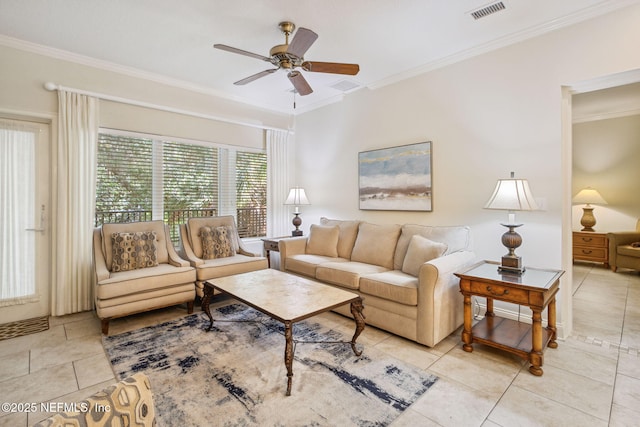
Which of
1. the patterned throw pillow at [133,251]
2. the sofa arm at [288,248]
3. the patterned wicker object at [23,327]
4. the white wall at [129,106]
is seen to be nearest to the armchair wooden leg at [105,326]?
the patterned throw pillow at [133,251]

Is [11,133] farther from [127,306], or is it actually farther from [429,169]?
[429,169]

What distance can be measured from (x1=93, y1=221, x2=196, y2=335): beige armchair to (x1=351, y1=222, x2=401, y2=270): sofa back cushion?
6.37 feet

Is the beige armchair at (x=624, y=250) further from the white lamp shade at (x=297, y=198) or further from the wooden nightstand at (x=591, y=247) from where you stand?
the white lamp shade at (x=297, y=198)

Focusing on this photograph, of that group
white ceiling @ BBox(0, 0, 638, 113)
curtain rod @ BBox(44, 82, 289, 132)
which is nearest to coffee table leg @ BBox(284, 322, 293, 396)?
white ceiling @ BBox(0, 0, 638, 113)

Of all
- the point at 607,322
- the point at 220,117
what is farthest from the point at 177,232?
the point at 607,322

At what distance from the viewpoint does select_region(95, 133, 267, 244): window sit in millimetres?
3770

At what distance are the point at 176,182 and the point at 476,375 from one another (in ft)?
13.3

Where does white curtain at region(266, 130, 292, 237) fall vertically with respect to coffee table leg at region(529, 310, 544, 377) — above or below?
above

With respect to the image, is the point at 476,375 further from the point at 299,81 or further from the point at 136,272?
the point at 136,272

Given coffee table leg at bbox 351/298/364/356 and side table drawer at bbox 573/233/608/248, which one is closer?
coffee table leg at bbox 351/298/364/356

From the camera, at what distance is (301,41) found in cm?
233

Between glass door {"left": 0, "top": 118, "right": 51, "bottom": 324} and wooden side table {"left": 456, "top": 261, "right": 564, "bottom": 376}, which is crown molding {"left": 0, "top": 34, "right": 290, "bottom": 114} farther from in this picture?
wooden side table {"left": 456, "top": 261, "right": 564, "bottom": 376}

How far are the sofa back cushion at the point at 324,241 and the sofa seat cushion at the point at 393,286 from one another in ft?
3.54

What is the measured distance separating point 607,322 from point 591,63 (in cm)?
248
